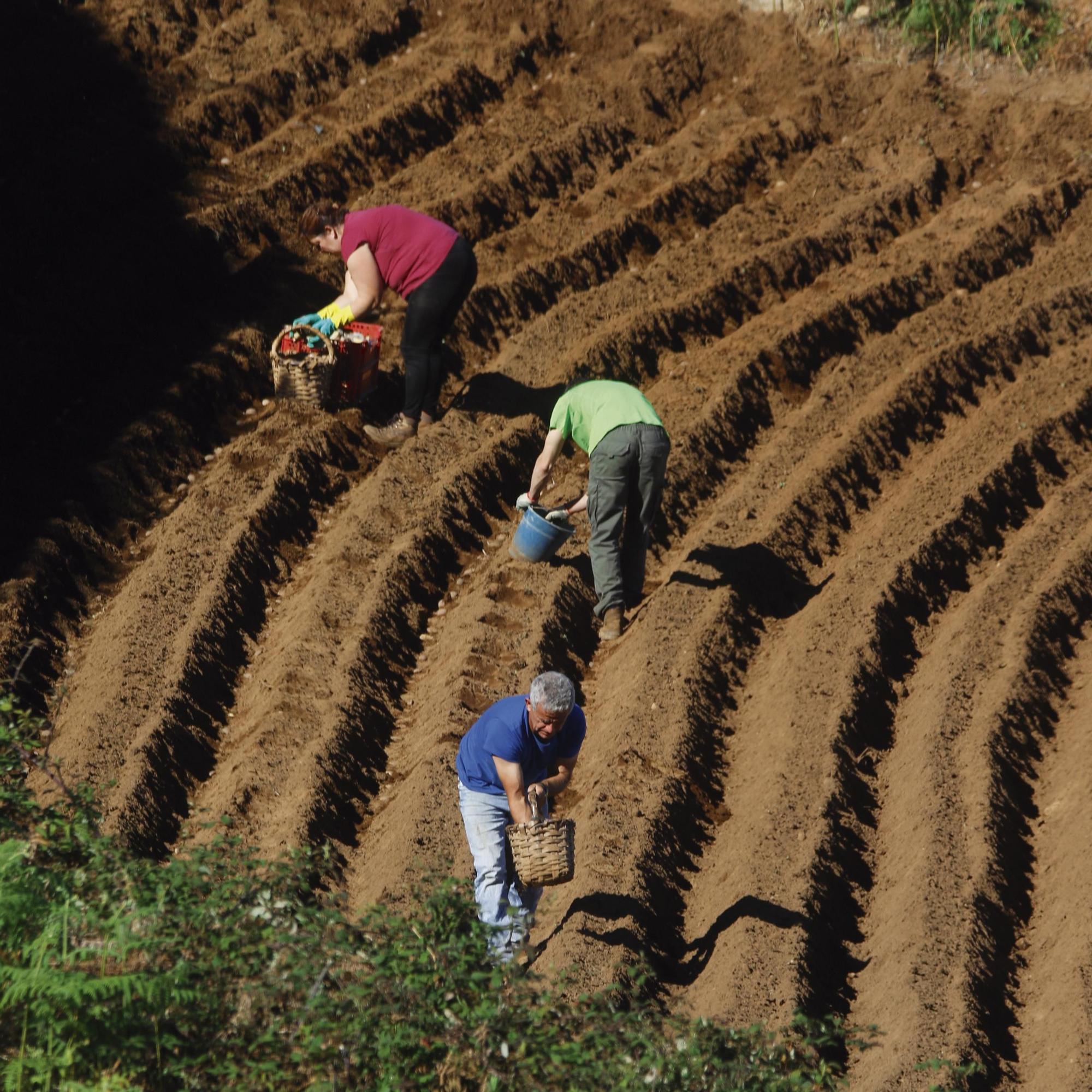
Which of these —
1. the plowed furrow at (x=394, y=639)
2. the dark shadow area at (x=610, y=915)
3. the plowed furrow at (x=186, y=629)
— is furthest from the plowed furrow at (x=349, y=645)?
the dark shadow area at (x=610, y=915)

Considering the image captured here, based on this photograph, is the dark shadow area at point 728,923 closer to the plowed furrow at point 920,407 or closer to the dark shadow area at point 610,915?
the dark shadow area at point 610,915

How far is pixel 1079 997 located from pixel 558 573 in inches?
119

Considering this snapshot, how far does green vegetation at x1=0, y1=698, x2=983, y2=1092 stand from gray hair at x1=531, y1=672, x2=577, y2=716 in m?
0.69

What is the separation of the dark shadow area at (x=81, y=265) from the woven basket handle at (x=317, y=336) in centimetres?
61

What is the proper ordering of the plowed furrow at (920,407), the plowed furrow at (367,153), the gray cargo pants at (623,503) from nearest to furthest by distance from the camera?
the gray cargo pants at (623,503), the plowed furrow at (920,407), the plowed furrow at (367,153)

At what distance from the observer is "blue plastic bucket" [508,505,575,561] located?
20.4ft

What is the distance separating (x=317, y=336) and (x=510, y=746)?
3.49 meters

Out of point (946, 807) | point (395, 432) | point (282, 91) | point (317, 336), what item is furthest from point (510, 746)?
point (282, 91)

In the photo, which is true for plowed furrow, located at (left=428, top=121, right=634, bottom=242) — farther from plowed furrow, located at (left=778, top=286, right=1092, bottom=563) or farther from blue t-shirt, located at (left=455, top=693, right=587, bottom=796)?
blue t-shirt, located at (left=455, top=693, right=587, bottom=796)

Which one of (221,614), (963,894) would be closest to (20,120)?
(221,614)

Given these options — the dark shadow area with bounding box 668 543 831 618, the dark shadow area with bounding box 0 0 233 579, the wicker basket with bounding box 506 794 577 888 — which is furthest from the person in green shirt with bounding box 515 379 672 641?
the dark shadow area with bounding box 0 0 233 579

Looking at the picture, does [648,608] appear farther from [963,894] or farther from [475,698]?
[963,894]

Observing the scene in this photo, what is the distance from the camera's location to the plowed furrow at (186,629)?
17.8 ft

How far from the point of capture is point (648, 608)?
6480 millimetres
